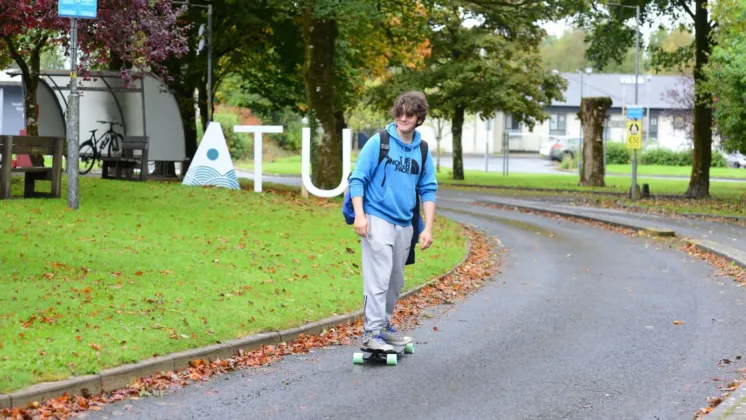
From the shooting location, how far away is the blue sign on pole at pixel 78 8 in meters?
16.1

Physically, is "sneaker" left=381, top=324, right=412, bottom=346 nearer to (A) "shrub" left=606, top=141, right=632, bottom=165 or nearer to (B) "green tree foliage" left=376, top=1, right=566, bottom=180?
(B) "green tree foliage" left=376, top=1, right=566, bottom=180

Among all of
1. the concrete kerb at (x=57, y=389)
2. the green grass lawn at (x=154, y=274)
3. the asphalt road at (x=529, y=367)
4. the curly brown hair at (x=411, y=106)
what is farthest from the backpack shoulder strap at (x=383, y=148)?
the concrete kerb at (x=57, y=389)

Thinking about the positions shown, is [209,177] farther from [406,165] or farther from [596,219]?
[406,165]

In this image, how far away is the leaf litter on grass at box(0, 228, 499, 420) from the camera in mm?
6922

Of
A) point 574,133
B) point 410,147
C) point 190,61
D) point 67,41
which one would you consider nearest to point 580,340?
point 410,147

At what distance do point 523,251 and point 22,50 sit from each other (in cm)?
1542

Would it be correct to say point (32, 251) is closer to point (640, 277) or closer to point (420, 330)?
point (420, 330)

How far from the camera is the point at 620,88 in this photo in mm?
109625

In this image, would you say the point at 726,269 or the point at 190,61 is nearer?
the point at 726,269

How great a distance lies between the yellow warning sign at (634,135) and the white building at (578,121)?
62344 millimetres

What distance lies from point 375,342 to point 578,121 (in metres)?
98.4

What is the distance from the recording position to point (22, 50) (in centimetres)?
2908

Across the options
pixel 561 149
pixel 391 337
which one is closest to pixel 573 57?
pixel 561 149

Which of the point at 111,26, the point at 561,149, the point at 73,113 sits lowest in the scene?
the point at 561,149
